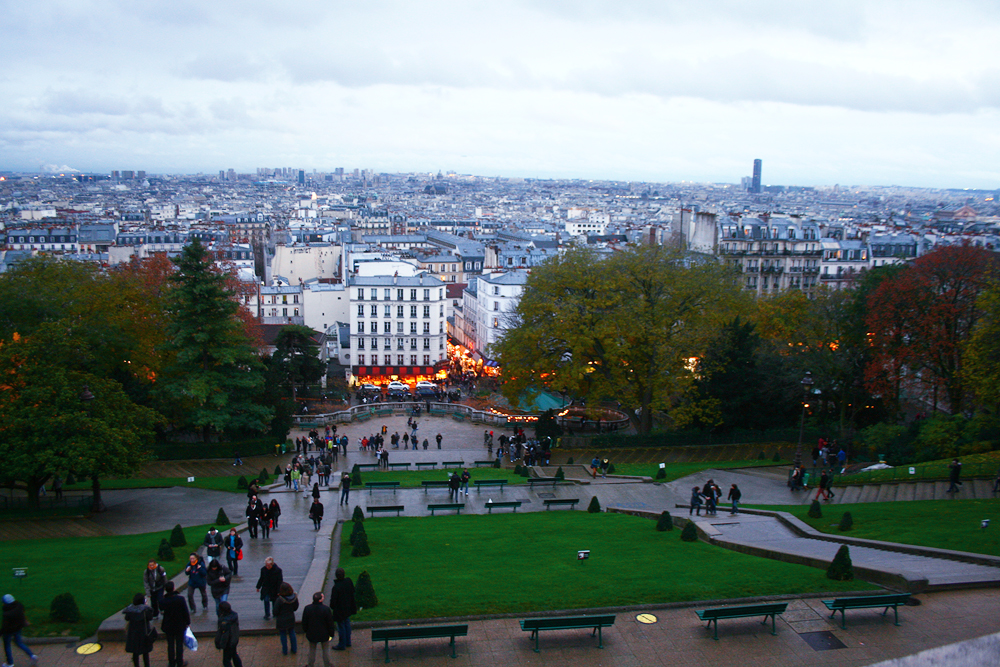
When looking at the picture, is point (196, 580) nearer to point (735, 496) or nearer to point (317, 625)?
point (317, 625)

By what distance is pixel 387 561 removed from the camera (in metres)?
19.2

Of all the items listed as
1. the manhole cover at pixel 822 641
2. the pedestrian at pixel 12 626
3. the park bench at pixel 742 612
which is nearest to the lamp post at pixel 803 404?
the manhole cover at pixel 822 641

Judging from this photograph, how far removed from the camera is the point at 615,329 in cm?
4028

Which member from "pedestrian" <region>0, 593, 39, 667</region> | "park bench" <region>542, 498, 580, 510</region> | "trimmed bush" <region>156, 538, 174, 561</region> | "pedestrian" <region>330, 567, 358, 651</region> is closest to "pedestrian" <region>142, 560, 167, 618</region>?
"pedestrian" <region>0, 593, 39, 667</region>

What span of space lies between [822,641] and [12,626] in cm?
1408

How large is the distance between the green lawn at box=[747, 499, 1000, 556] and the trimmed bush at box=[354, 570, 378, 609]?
13673 millimetres

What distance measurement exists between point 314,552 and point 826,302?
34.3m

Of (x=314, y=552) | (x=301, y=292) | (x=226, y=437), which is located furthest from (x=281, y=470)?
(x=301, y=292)

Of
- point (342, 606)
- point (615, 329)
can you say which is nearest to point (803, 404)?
point (615, 329)

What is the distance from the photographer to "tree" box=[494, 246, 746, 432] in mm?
40844

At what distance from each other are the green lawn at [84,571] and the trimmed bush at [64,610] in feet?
0.39

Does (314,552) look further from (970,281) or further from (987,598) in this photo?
(970,281)

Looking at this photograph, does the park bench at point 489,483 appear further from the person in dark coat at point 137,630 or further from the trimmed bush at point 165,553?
the person in dark coat at point 137,630

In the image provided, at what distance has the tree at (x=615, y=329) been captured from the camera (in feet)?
134
